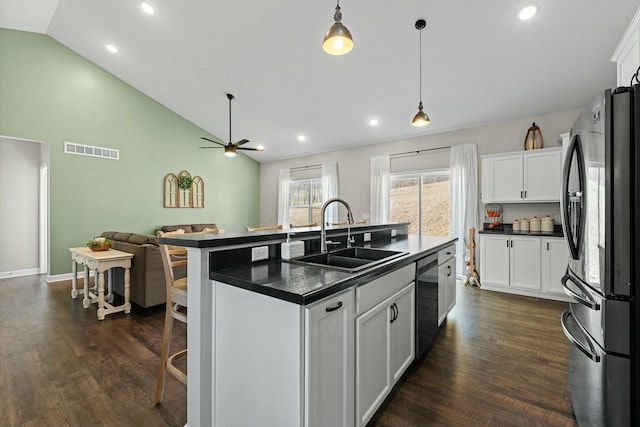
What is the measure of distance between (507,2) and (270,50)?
2712mm

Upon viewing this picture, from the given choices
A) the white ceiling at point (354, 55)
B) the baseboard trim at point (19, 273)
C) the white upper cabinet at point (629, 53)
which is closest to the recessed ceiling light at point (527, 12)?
the white ceiling at point (354, 55)

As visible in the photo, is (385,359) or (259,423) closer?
(259,423)

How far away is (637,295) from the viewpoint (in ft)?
3.97

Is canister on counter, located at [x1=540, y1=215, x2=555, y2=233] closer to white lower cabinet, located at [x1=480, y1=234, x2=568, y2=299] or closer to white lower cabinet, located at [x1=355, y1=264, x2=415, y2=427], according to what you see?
white lower cabinet, located at [x1=480, y1=234, x2=568, y2=299]

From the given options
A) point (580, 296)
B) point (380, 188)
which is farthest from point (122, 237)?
point (580, 296)

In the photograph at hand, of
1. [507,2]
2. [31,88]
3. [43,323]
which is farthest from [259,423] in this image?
[31,88]

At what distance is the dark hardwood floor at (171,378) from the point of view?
1.67 meters

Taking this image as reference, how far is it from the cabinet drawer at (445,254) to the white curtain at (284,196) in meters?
5.24

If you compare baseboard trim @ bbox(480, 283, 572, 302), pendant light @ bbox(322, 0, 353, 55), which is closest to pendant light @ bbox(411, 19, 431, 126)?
pendant light @ bbox(322, 0, 353, 55)

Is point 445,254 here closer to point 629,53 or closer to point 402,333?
point 402,333

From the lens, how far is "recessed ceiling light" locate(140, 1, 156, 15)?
3.66 m

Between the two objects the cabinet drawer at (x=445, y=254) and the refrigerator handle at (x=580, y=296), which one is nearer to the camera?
the refrigerator handle at (x=580, y=296)

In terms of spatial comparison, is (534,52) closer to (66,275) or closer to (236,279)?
(236,279)

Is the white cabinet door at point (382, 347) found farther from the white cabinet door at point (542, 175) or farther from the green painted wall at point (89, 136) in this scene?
the green painted wall at point (89, 136)
